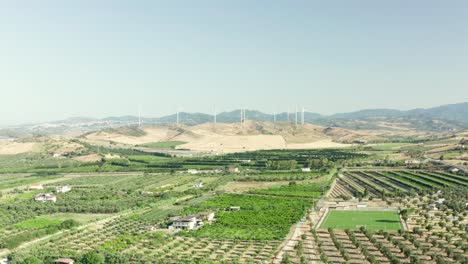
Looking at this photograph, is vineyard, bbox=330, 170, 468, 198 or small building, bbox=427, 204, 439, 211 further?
vineyard, bbox=330, 170, 468, 198

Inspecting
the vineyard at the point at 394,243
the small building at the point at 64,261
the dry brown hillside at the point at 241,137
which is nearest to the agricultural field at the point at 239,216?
the vineyard at the point at 394,243

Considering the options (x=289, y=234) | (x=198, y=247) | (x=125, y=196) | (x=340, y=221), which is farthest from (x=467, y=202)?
(x=125, y=196)

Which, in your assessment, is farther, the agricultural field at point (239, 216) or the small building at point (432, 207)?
the small building at point (432, 207)

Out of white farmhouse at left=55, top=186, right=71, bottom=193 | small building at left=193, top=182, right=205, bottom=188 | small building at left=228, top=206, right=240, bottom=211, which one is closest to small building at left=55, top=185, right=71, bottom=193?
white farmhouse at left=55, top=186, right=71, bottom=193

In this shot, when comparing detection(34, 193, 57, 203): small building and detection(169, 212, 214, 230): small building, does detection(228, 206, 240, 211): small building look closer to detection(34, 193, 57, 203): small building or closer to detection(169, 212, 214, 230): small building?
detection(169, 212, 214, 230): small building

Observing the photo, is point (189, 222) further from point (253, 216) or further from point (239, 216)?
point (253, 216)

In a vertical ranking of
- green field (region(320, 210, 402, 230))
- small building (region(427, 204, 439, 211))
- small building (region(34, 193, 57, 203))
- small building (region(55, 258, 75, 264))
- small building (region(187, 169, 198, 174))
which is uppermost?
small building (region(55, 258, 75, 264))

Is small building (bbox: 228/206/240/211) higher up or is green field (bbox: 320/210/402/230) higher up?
green field (bbox: 320/210/402/230)

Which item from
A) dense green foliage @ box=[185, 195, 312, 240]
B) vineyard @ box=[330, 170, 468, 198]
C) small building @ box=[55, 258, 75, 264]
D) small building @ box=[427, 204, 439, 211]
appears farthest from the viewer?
vineyard @ box=[330, 170, 468, 198]

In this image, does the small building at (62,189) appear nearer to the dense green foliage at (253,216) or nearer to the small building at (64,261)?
the dense green foliage at (253,216)
